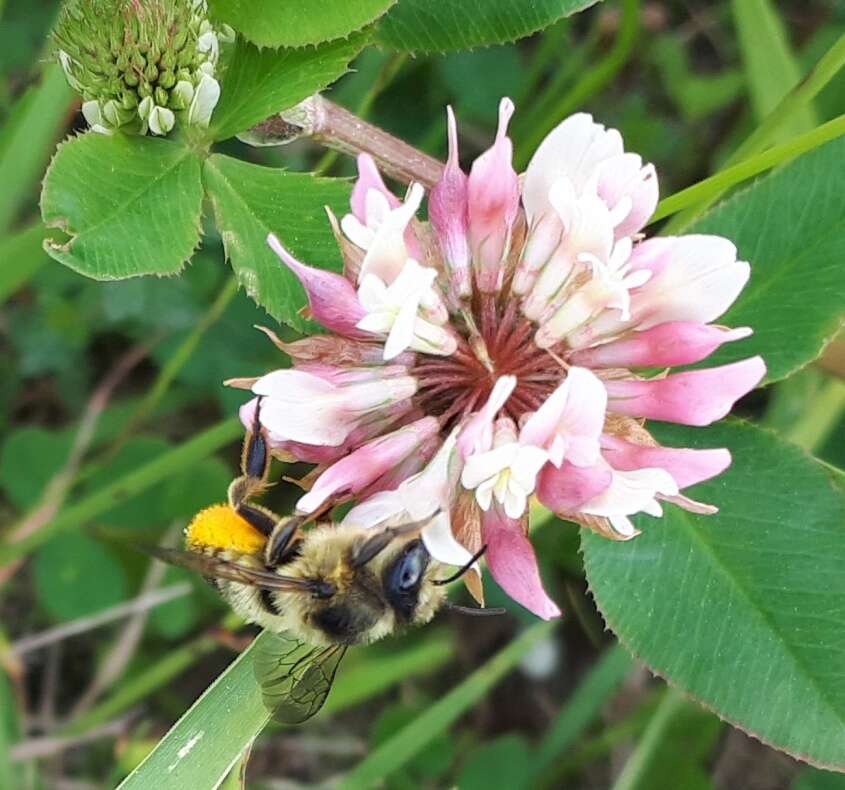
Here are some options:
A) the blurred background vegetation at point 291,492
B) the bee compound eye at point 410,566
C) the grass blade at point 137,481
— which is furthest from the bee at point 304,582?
the blurred background vegetation at point 291,492

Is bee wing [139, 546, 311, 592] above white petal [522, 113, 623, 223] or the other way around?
the other way around

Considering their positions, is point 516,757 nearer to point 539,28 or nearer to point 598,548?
point 598,548

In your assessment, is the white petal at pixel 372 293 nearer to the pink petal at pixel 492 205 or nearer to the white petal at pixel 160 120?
the pink petal at pixel 492 205

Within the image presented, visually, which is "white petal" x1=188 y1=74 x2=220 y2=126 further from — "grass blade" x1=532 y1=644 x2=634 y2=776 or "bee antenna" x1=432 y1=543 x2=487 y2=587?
"grass blade" x1=532 y1=644 x2=634 y2=776

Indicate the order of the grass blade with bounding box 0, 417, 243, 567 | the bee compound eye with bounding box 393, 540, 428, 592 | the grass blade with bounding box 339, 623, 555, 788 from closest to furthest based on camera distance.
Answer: the bee compound eye with bounding box 393, 540, 428, 592 → the grass blade with bounding box 0, 417, 243, 567 → the grass blade with bounding box 339, 623, 555, 788

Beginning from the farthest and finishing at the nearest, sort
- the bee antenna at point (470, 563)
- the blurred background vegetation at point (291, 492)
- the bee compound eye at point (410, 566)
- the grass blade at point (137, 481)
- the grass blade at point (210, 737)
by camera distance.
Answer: the blurred background vegetation at point (291, 492), the grass blade at point (137, 481), the grass blade at point (210, 737), the bee compound eye at point (410, 566), the bee antenna at point (470, 563)

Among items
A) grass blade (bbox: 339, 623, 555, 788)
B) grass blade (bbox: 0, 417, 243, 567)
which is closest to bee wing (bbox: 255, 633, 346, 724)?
grass blade (bbox: 0, 417, 243, 567)

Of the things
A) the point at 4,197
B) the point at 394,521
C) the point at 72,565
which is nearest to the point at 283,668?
the point at 394,521
